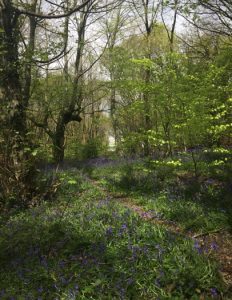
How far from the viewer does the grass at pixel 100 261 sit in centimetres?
436

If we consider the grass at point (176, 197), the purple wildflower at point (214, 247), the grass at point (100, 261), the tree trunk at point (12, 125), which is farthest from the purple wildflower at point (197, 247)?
the tree trunk at point (12, 125)

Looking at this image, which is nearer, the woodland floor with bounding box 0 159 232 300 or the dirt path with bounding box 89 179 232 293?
the woodland floor with bounding box 0 159 232 300

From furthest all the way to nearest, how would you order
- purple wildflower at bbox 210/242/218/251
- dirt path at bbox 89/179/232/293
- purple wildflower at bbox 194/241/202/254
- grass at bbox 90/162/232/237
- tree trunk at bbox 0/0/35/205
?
tree trunk at bbox 0/0/35/205 < grass at bbox 90/162/232/237 < purple wildflower at bbox 210/242/218/251 < purple wildflower at bbox 194/241/202/254 < dirt path at bbox 89/179/232/293

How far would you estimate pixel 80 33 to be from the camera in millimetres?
18797

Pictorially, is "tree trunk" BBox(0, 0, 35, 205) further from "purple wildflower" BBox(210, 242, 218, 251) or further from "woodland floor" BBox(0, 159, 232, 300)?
"purple wildflower" BBox(210, 242, 218, 251)

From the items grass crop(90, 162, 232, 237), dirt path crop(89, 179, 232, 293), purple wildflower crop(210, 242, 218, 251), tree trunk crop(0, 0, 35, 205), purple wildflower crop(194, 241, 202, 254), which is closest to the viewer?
dirt path crop(89, 179, 232, 293)

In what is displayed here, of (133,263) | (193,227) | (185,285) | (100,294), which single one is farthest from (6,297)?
(193,227)

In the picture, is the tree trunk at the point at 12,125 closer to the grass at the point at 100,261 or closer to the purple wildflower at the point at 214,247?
the grass at the point at 100,261

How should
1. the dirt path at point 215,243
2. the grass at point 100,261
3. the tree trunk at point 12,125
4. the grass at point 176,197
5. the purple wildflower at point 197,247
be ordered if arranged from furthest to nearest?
the tree trunk at point 12,125 < the grass at point 176,197 < the purple wildflower at point 197,247 < the dirt path at point 215,243 < the grass at point 100,261

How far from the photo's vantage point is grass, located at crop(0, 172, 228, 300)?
436cm

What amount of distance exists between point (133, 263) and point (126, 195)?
4.42 metres

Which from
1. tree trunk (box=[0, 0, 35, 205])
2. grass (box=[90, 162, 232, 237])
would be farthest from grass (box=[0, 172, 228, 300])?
tree trunk (box=[0, 0, 35, 205])

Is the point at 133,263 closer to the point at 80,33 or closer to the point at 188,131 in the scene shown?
the point at 188,131

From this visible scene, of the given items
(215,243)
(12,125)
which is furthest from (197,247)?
(12,125)
